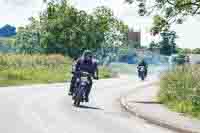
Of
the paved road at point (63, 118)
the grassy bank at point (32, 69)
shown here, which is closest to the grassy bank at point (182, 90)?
the paved road at point (63, 118)

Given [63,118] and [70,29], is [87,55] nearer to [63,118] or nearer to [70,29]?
[63,118]

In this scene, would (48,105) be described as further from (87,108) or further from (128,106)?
(128,106)

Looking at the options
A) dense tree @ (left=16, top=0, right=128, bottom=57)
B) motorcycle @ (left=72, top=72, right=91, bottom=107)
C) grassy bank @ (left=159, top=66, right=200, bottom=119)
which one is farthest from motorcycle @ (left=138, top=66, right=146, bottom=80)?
dense tree @ (left=16, top=0, right=128, bottom=57)

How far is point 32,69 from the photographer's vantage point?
4766cm

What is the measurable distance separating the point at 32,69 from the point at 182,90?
92.1 ft

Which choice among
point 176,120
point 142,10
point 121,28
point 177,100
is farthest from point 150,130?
point 121,28

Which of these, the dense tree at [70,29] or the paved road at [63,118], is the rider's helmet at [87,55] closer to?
the paved road at [63,118]

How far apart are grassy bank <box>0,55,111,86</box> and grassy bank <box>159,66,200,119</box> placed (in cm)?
1284

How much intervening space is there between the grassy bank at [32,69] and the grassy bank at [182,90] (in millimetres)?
12845

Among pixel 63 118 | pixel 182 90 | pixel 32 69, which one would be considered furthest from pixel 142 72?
pixel 63 118

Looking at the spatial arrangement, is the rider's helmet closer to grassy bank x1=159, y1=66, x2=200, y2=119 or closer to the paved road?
the paved road

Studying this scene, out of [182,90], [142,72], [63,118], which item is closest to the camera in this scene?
[63,118]

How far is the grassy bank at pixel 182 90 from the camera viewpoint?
18.7 meters

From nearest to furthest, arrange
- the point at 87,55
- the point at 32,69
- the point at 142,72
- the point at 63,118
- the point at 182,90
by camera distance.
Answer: the point at 63,118 < the point at 87,55 < the point at 182,90 < the point at 32,69 < the point at 142,72
